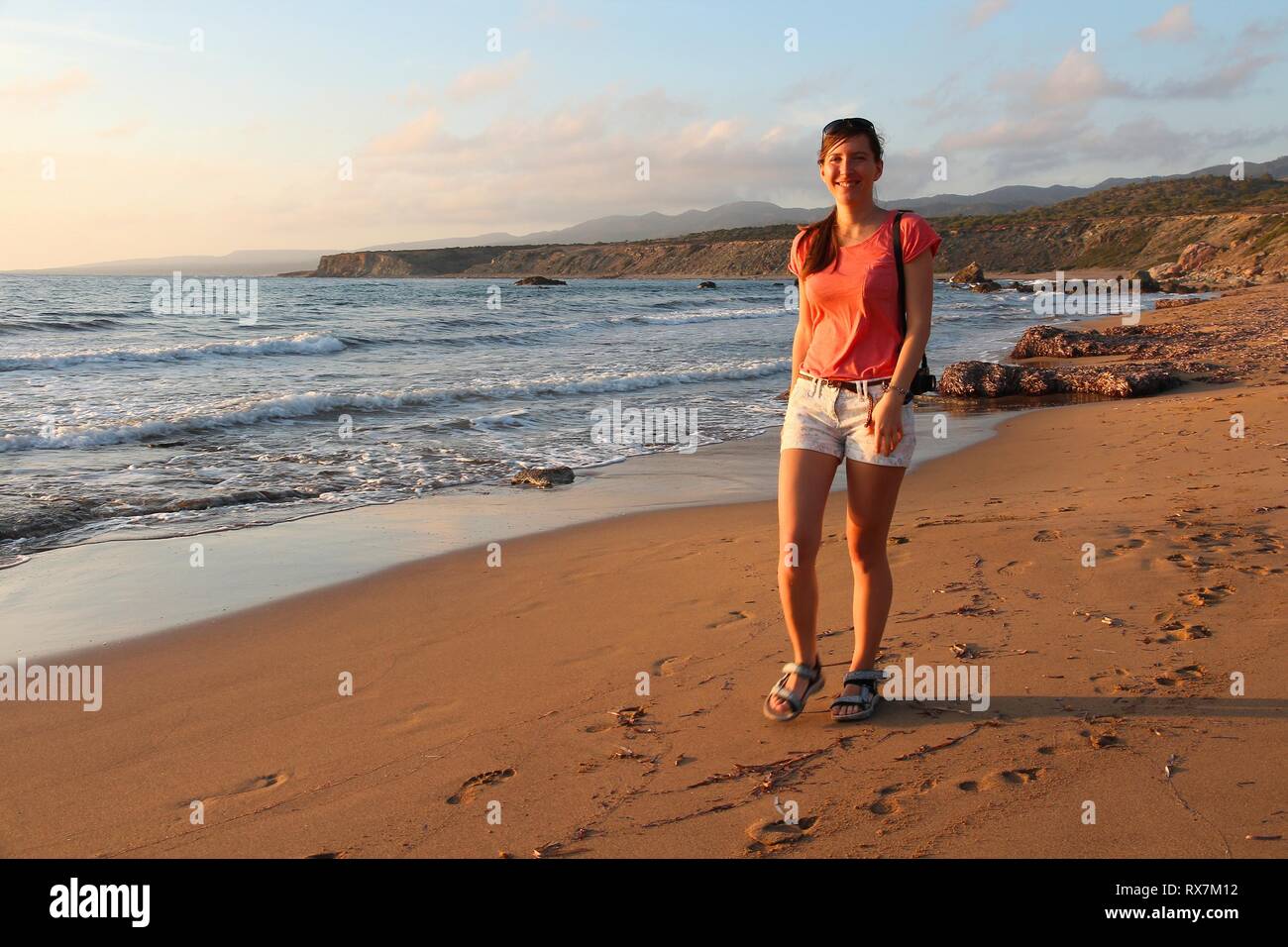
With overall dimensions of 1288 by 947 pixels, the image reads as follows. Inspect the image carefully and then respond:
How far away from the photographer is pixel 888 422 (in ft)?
11.2

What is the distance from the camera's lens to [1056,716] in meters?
3.55

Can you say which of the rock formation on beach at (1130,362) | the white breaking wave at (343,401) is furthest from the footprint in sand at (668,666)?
the rock formation on beach at (1130,362)

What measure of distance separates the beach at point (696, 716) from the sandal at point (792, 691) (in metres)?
0.05

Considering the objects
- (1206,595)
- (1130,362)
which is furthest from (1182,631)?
(1130,362)

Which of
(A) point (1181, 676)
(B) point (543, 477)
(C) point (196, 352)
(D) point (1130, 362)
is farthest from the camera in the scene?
(C) point (196, 352)

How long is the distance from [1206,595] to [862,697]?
1980mm

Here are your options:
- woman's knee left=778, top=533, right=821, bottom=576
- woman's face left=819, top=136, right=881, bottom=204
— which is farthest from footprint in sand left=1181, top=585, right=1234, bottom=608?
woman's face left=819, top=136, right=881, bottom=204

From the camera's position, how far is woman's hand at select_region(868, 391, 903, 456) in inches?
134

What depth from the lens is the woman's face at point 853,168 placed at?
353 cm

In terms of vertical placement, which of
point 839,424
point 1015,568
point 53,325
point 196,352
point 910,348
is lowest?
point 1015,568

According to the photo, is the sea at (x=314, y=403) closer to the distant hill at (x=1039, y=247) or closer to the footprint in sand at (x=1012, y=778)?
the footprint in sand at (x=1012, y=778)

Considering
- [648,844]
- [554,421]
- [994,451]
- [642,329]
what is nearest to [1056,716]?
[648,844]

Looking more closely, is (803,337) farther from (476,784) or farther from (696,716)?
(476,784)
